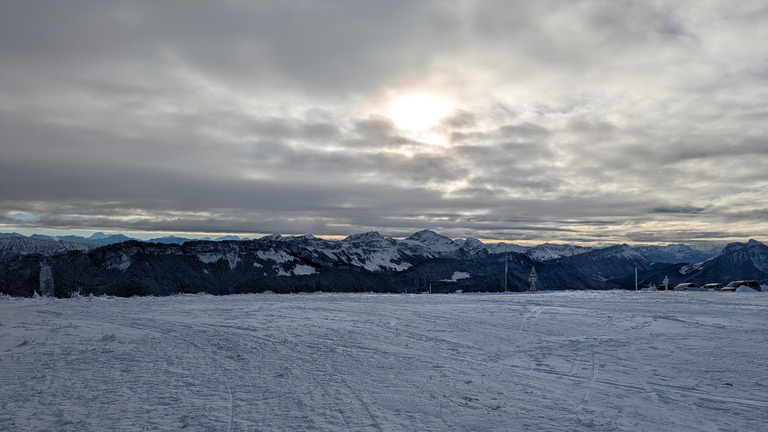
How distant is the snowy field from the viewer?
22.7 feet

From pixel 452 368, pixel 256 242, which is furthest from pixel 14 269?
pixel 452 368

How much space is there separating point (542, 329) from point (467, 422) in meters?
9.99

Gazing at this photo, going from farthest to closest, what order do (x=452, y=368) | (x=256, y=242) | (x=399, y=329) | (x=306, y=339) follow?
(x=256, y=242)
(x=399, y=329)
(x=306, y=339)
(x=452, y=368)

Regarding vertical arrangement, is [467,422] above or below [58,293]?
above

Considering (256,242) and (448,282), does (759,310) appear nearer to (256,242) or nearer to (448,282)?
(256,242)

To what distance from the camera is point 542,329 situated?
15.9 metres

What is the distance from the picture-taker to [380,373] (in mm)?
9617

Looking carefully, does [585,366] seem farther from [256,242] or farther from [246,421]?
[256,242]

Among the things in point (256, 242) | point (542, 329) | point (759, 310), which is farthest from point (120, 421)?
point (256, 242)

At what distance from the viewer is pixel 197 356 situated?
10875 mm

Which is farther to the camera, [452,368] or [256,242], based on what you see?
[256,242]

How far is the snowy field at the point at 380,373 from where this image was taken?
22.7 ft

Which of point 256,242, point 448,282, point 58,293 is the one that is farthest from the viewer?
point 448,282

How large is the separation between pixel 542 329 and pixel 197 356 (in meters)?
10.9
